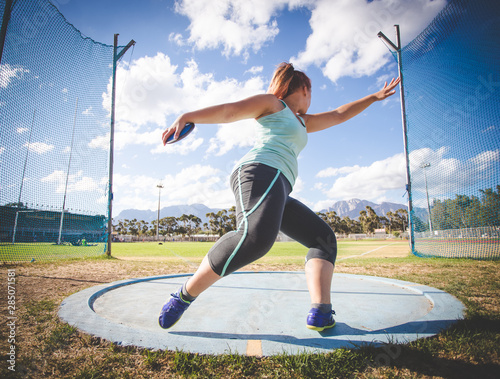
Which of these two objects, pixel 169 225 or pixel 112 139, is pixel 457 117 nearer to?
pixel 112 139

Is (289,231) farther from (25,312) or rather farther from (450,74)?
(450,74)

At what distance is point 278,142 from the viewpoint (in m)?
1.59

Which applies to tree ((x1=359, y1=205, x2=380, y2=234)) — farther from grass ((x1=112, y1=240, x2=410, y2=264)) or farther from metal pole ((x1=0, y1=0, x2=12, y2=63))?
metal pole ((x1=0, y1=0, x2=12, y2=63))

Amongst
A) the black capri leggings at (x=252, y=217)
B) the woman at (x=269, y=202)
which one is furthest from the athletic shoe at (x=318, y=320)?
the black capri leggings at (x=252, y=217)

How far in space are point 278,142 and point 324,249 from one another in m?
0.81

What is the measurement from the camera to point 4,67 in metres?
4.80

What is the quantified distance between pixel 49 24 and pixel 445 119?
34.5 feet

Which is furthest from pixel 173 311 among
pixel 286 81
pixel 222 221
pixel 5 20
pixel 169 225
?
pixel 169 225

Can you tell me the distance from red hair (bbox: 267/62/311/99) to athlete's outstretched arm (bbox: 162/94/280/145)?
31cm

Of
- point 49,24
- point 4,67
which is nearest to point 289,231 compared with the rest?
point 4,67

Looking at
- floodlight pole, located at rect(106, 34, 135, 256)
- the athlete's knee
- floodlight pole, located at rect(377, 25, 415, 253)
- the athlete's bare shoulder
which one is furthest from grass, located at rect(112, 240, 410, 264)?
the athlete's bare shoulder

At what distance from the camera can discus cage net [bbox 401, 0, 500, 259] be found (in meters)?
5.87

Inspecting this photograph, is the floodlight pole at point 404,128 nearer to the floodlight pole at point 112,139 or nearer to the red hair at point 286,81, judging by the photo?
the red hair at point 286,81

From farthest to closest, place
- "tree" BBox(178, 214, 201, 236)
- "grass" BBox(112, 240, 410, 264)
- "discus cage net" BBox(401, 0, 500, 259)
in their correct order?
1. "tree" BBox(178, 214, 201, 236)
2. "grass" BBox(112, 240, 410, 264)
3. "discus cage net" BBox(401, 0, 500, 259)
